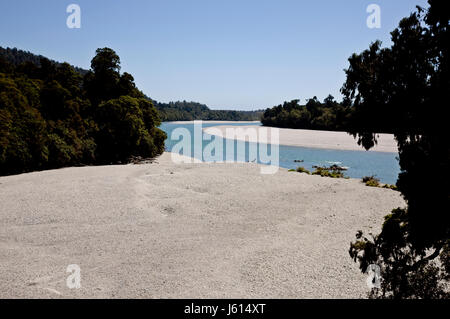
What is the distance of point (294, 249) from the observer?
41.9 feet

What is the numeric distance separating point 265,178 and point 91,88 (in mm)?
27859

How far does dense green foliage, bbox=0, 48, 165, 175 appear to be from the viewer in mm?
27000

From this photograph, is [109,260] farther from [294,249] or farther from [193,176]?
[193,176]

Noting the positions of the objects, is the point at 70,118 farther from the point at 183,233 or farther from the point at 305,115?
the point at 305,115

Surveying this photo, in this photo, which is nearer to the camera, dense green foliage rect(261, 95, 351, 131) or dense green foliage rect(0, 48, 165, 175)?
dense green foliage rect(0, 48, 165, 175)

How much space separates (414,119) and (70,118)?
34625mm

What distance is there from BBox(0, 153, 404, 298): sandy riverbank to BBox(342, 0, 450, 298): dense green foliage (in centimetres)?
380

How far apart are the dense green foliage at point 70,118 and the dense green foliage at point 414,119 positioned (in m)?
27.3

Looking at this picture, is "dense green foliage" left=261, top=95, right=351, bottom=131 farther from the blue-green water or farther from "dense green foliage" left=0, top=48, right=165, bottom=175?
"dense green foliage" left=0, top=48, right=165, bottom=175

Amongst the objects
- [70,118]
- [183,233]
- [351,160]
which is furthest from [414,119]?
[351,160]

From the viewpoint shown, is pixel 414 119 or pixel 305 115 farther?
pixel 305 115

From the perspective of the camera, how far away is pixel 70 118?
112ft

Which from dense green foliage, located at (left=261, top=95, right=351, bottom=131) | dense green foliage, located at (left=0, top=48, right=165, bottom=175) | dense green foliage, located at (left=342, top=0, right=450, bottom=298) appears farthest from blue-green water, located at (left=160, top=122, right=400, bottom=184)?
dense green foliage, located at (left=342, top=0, right=450, bottom=298)

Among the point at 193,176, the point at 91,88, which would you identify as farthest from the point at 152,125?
the point at 193,176
